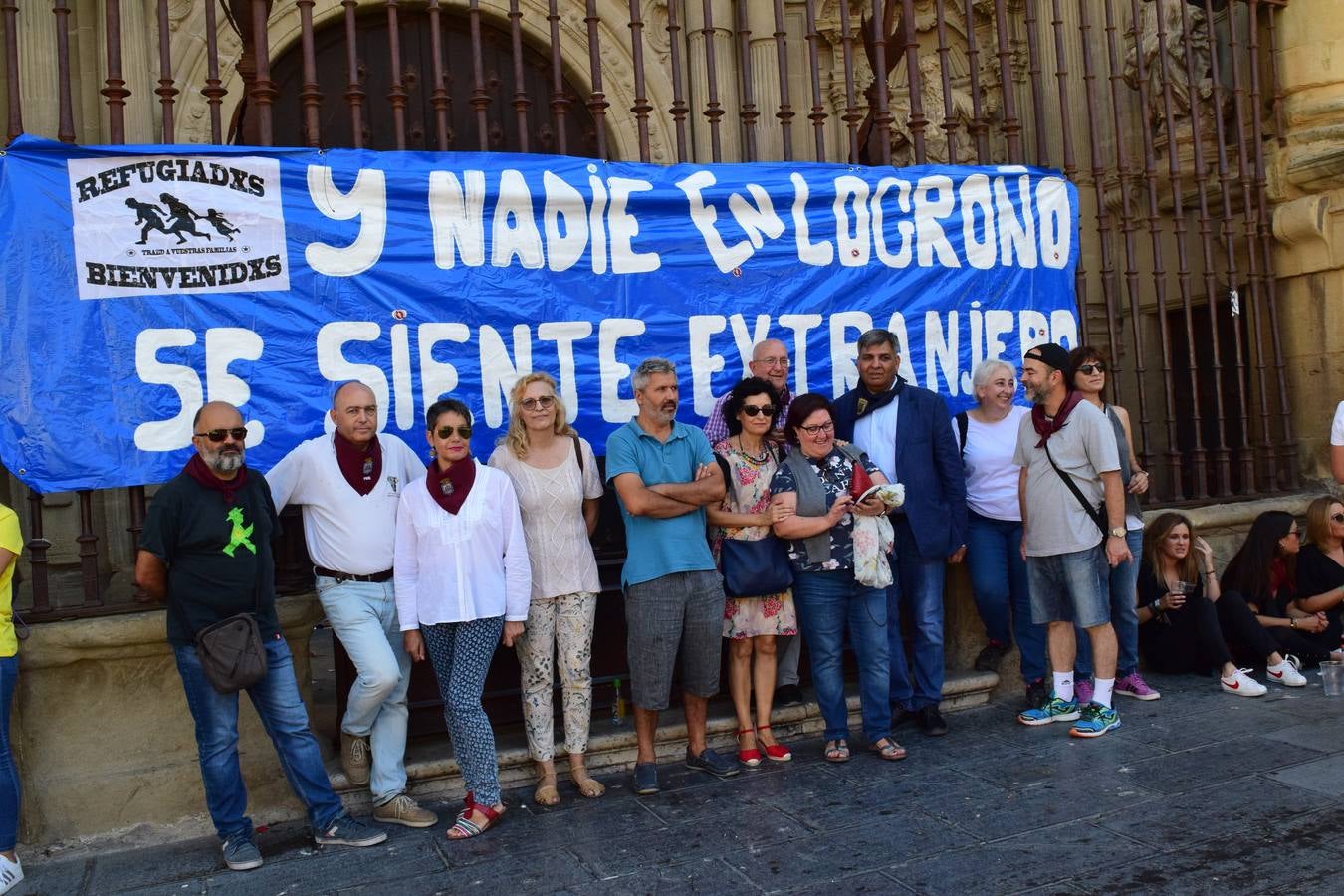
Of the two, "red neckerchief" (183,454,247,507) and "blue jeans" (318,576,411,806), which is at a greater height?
"red neckerchief" (183,454,247,507)

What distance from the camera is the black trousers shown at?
245 inches

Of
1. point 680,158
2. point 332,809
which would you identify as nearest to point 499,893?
point 332,809

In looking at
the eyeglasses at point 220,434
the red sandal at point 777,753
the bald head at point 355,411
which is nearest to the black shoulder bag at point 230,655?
the eyeglasses at point 220,434

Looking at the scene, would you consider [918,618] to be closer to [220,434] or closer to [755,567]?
[755,567]

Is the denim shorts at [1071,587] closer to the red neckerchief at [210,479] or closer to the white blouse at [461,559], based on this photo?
the white blouse at [461,559]

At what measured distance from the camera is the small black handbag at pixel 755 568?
5.12 metres

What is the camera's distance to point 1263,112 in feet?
25.8

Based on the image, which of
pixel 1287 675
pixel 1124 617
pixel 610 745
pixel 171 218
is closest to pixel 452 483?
pixel 610 745

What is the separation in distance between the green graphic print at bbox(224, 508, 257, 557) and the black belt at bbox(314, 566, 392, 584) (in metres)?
0.38

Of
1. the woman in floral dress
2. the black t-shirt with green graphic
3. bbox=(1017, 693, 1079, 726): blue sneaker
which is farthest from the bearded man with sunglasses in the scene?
bbox=(1017, 693, 1079, 726): blue sneaker

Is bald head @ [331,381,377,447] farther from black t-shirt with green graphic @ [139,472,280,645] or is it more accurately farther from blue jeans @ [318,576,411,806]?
blue jeans @ [318,576,411,806]

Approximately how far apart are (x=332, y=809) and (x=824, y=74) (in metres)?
7.02

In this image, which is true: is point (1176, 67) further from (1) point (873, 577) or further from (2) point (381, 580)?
(2) point (381, 580)

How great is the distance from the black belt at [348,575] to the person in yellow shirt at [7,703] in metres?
1.07
